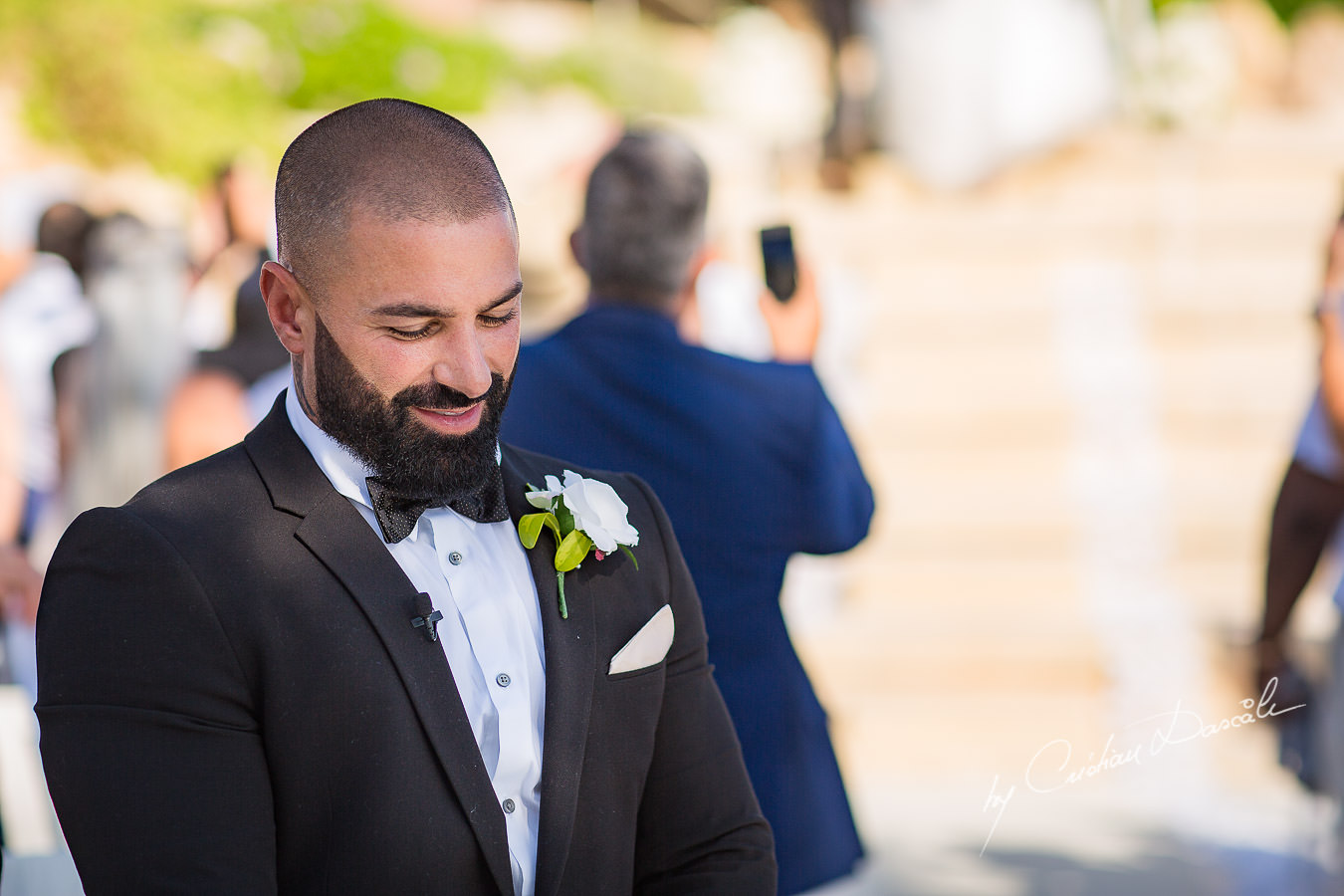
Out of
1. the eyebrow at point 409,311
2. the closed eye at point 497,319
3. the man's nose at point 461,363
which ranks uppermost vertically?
the eyebrow at point 409,311

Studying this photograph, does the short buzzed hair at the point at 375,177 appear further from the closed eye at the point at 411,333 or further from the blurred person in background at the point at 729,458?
the blurred person in background at the point at 729,458

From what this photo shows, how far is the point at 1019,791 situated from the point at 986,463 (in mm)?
2989

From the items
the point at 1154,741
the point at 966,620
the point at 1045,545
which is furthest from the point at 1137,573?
the point at 1154,741

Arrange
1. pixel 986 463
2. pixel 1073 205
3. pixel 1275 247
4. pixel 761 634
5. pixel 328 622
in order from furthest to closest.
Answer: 1. pixel 1073 205
2. pixel 1275 247
3. pixel 986 463
4. pixel 761 634
5. pixel 328 622

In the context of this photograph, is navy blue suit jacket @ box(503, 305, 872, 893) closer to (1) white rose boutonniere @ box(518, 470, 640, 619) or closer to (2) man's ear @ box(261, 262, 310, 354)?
(1) white rose boutonniere @ box(518, 470, 640, 619)

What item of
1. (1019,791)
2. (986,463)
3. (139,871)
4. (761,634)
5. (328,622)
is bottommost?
(1019,791)

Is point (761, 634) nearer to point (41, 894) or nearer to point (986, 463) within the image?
point (41, 894)

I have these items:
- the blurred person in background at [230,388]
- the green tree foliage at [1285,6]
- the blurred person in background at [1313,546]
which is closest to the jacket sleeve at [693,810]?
the blurred person in background at [1313,546]

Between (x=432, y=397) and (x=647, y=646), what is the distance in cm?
41

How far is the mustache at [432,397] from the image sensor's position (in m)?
1.60

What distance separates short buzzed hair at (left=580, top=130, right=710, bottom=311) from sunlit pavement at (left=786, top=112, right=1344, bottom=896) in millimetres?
2760

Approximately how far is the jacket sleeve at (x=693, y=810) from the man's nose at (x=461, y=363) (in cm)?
47

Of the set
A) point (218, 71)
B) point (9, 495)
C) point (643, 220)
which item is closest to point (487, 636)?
point (643, 220)

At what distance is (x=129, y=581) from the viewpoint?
146 cm
